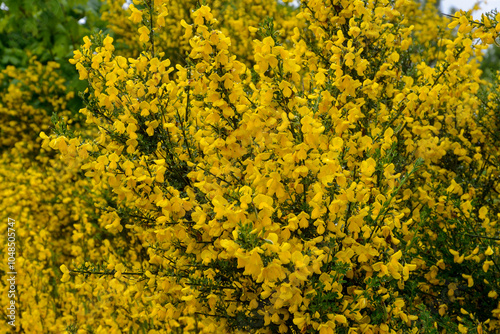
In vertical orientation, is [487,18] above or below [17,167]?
below

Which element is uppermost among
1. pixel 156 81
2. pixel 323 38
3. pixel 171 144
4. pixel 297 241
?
pixel 323 38

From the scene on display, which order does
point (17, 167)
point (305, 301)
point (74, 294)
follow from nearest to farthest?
1. point (305, 301)
2. point (74, 294)
3. point (17, 167)

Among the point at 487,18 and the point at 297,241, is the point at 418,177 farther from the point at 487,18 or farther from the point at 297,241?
the point at 297,241

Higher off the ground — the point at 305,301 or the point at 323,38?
the point at 323,38

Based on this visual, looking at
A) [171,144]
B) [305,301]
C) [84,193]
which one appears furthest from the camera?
[84,193]

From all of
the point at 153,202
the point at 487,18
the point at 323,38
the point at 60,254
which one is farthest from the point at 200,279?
the point at 60,254

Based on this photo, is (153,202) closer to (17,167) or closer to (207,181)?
(207,181)

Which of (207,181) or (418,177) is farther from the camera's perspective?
(418,177)

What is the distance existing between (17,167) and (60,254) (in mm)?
1369

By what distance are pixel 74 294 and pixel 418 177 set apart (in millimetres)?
2761

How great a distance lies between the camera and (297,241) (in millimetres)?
1964

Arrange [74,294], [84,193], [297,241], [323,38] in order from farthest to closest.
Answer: [84,193] < [74,294] < [323,38] < [297,241]

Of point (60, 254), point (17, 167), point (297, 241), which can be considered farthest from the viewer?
point (17, 167)

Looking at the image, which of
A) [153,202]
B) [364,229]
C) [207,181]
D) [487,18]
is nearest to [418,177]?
[487,18]
